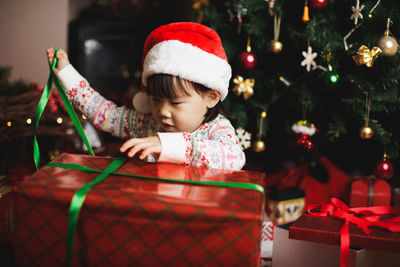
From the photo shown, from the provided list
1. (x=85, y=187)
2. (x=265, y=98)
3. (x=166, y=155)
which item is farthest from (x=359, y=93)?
(x=85, y=187)

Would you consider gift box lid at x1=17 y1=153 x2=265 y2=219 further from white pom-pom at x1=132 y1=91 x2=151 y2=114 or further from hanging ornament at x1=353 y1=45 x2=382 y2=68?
hanging ornament at x1=353 y1=45 x2=382 y2=68

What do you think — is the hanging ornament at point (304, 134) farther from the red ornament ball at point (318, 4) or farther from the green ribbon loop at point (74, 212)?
the green ribbon loop at point (74, 212)

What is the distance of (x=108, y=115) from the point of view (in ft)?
3.53

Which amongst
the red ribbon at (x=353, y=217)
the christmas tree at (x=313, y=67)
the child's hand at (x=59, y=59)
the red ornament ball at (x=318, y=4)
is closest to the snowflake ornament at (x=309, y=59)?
the christmas tree at (x=313, y=67)

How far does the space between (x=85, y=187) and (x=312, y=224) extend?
0.48 metres

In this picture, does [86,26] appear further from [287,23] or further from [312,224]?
[312,224]

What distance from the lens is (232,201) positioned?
64cm

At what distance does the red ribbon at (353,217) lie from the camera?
74cm

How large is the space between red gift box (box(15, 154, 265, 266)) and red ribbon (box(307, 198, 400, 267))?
22 centimetres

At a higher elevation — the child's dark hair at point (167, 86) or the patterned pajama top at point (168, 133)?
the child's dark hair at point (167, 86)

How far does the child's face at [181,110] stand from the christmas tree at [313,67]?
0.37 meters

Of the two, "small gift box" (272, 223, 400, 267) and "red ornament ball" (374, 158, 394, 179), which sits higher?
"red ornament ball" (374, 158, 394, 179)

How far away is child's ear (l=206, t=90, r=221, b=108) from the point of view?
971 millimetres

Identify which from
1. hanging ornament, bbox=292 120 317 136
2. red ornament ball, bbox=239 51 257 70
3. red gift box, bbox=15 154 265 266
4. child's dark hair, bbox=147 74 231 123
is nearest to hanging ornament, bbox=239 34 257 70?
red ornament ball, bbox=239 51 257 70
